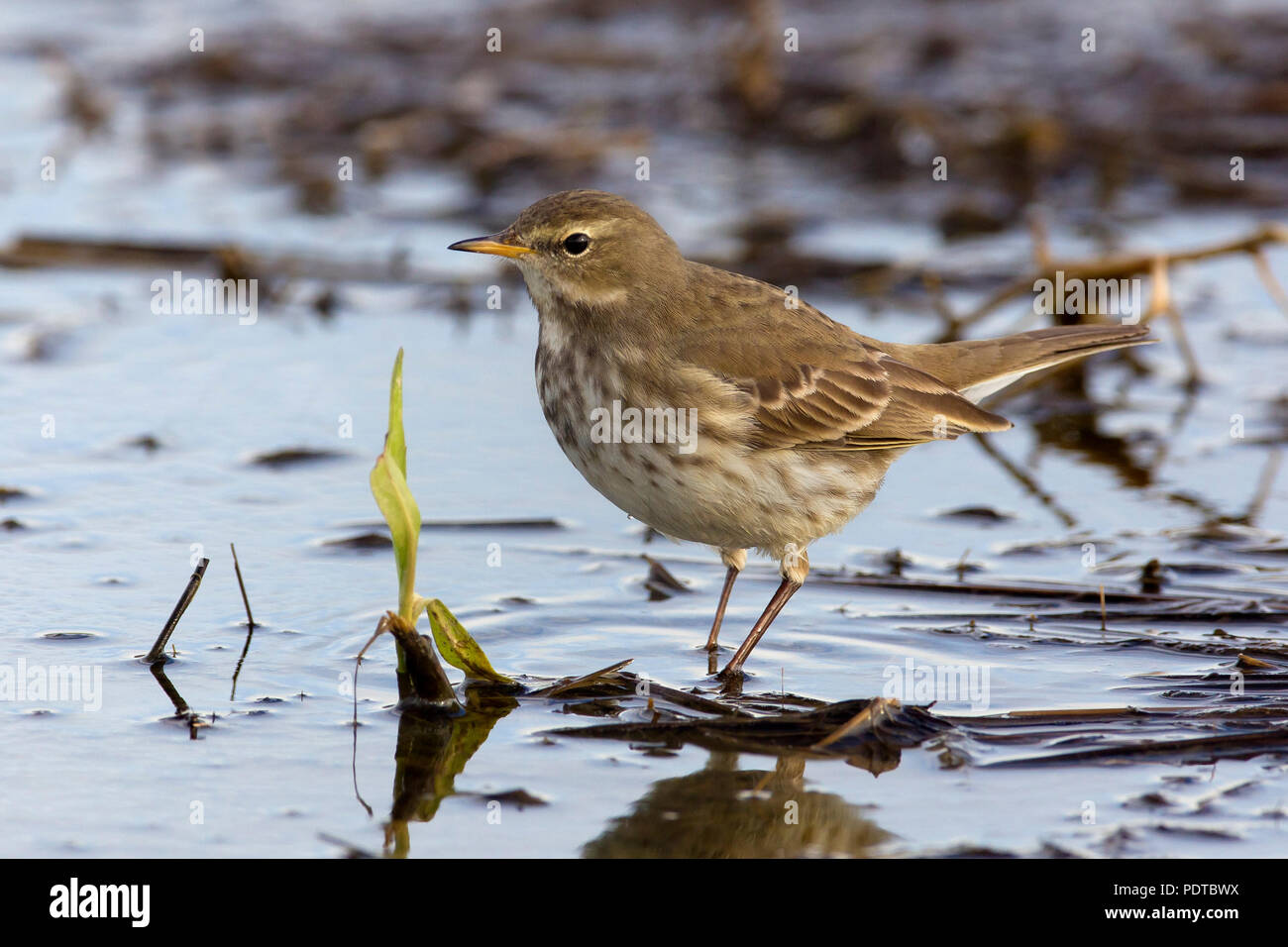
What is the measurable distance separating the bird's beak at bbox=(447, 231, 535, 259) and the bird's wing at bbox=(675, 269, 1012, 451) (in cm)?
77

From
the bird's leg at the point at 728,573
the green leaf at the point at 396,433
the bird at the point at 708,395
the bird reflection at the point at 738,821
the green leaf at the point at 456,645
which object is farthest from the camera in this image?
the bird's leg at the point at 728,573

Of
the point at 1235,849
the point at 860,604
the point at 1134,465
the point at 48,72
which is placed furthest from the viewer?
the point at 48,72

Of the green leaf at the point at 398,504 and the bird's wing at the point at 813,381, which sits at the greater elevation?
the bird's wing at the point at 813,381

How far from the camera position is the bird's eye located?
6.80 meters

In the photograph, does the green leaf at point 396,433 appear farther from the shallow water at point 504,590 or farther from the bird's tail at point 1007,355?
the bird's tail at point 1007,355

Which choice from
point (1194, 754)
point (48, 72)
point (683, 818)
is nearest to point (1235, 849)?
point (1194, 754)

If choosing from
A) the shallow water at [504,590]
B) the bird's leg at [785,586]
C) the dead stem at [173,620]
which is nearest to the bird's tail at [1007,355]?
the shallow water at [504,590]

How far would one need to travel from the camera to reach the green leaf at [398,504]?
5297 mm

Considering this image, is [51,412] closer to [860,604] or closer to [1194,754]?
[860,604]

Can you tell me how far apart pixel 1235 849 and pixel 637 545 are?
11.5 feet

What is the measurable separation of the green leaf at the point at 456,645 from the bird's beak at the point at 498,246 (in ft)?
5.54

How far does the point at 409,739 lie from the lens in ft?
17.8

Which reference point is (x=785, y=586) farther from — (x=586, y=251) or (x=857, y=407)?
(x=586, y=251)

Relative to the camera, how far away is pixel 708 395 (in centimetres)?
649
